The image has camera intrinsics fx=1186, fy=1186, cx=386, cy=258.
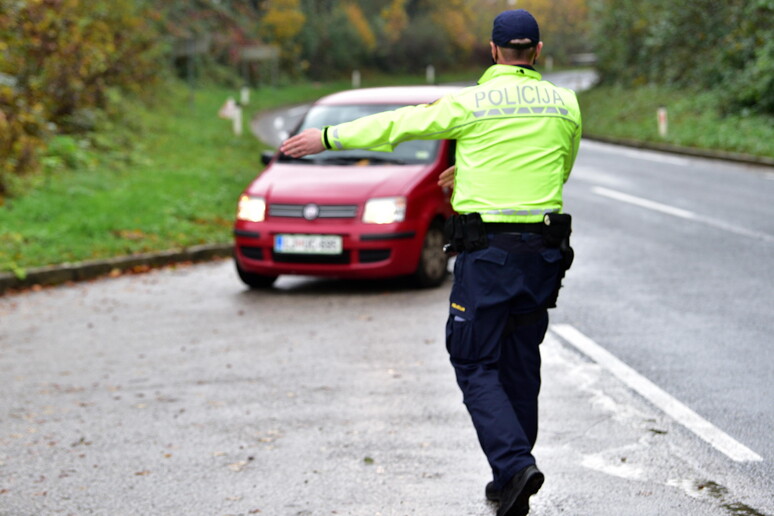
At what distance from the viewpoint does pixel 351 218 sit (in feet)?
32.7

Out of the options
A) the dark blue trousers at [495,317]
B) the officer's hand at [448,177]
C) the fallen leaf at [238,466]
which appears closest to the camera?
the dark blue trousers at [495,317]

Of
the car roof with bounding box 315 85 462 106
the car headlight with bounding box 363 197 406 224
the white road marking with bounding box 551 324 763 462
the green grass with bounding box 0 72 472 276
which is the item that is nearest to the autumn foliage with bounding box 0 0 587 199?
the green grass with bounding box 0 72 472 276

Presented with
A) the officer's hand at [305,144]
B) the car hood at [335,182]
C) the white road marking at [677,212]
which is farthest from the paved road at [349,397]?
the officer's hand at [305,144]

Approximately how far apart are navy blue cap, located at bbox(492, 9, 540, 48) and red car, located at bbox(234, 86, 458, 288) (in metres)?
5.62

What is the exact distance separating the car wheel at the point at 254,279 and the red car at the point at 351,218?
0.04ft

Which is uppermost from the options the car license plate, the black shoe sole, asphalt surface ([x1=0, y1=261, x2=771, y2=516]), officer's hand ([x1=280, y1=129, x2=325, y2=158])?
officer's hand ([x1=280, y1=129, x2=325, y2=158])

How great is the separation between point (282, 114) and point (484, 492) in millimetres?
40380

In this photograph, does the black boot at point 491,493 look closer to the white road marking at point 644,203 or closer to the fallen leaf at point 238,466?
the fallen leaf at point 238,466

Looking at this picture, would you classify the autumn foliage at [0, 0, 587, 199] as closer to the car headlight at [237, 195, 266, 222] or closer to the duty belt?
the car headlight at [237, 195, 266, 222]

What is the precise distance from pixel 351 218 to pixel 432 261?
0.87 m

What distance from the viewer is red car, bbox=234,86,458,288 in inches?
392

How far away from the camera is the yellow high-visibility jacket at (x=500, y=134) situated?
4.30 meters

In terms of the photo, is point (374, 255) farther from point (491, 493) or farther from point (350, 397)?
point (491, 493)

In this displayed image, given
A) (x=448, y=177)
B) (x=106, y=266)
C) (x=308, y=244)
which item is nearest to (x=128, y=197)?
(x=106, y=266)
